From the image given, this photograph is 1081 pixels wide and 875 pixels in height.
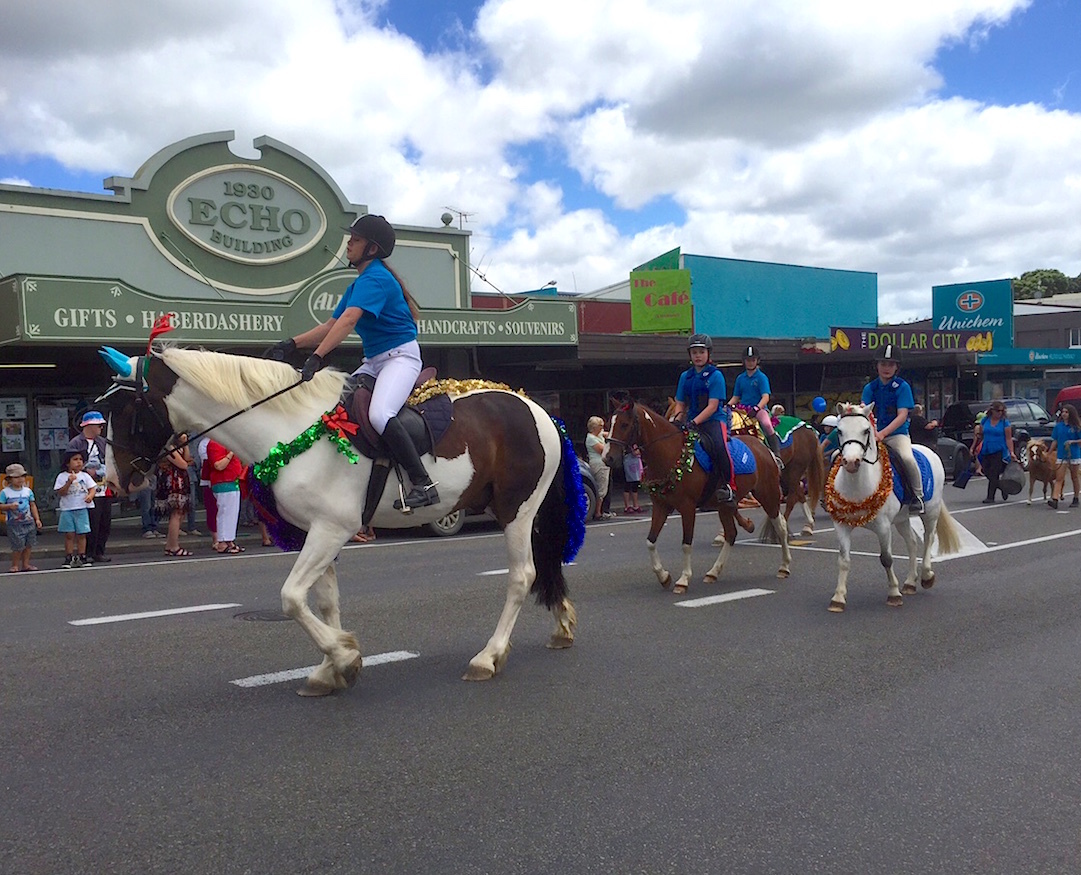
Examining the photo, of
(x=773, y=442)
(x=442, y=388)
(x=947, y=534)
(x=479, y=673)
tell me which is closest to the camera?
(x=479, y=673)

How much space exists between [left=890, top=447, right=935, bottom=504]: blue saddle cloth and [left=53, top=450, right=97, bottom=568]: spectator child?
31.6 ft

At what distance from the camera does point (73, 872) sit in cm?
357

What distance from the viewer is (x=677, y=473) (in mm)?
9703

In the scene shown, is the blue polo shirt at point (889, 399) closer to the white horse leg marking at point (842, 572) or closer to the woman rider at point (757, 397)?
the white horse leg marking at point (842, 572)

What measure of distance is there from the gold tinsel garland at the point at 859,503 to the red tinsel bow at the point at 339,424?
4.67 m

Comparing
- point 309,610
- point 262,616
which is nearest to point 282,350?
point 309,610

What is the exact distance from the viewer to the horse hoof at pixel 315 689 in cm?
582

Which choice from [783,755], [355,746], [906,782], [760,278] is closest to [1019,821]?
[906,782]

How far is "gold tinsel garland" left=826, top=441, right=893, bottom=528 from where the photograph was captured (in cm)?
861

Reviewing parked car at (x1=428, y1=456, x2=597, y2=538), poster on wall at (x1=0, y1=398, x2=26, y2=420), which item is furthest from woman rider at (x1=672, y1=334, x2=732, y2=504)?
poster on wall at (x1=0, y1=398, x2=26, y2=420)

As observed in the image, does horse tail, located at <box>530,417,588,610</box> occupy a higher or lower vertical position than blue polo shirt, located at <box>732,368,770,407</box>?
lower

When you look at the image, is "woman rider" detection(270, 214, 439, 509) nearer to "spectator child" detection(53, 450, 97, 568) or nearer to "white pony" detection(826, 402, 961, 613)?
"white pony" detection(826, 402, 961, 613)

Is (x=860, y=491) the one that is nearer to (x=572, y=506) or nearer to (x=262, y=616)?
(x=572, y=506)

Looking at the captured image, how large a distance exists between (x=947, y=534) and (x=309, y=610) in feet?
22.5
